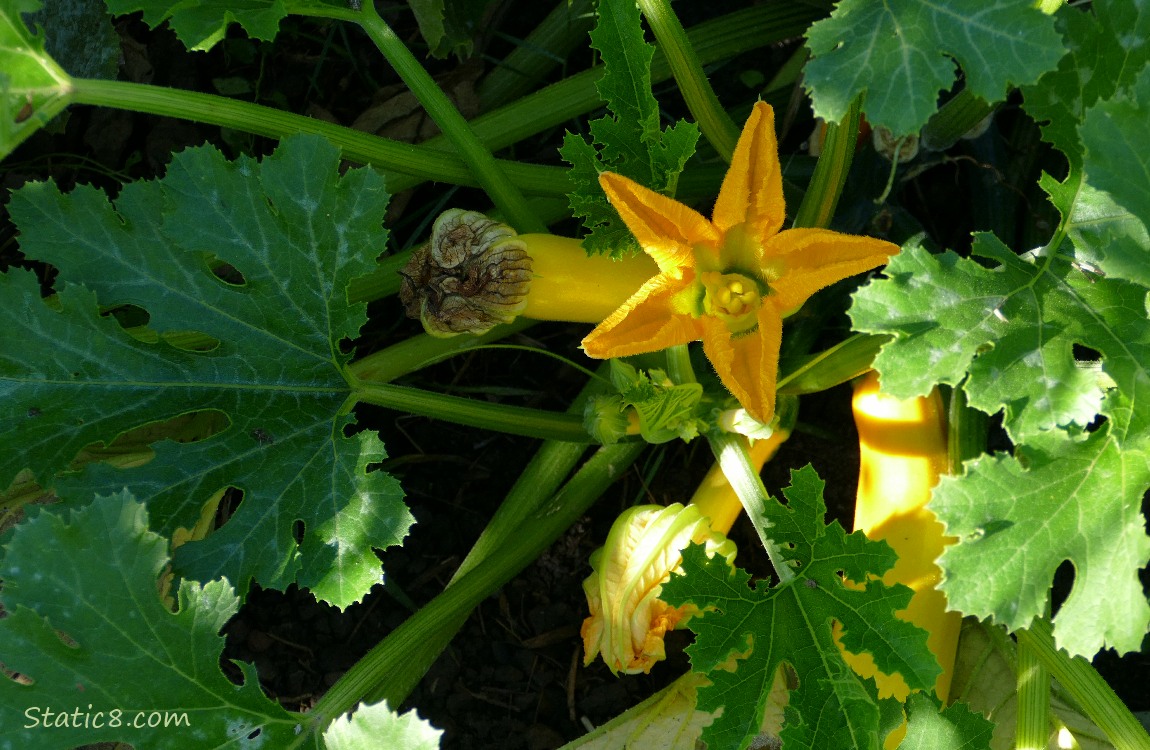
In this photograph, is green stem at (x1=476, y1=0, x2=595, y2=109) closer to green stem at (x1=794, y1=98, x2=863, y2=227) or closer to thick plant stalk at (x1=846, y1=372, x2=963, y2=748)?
green stem at (x1=794, y1=98, x2=863, y2=227)

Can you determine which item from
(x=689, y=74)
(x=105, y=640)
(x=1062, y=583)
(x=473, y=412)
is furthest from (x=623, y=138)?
(x=1062, y=583)

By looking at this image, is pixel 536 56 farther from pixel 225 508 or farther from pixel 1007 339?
pixel 1007 339

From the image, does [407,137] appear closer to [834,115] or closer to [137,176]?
[137,176]

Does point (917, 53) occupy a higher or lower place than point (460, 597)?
higher

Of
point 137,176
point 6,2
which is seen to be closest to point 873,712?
point 6,2

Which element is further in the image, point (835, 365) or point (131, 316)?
point (131, 316)

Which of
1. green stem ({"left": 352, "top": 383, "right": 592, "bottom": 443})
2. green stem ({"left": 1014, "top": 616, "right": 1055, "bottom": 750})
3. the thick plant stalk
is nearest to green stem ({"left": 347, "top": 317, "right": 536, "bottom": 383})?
green stem ({"left": 352, "top": 383, "right": 592, "bottom": 443})
